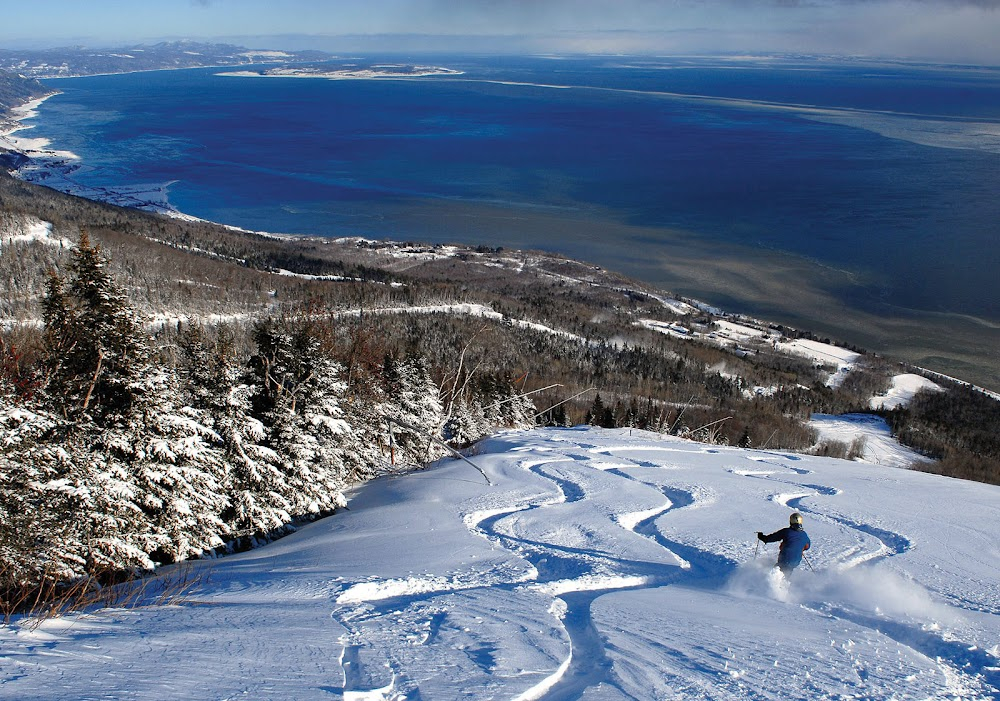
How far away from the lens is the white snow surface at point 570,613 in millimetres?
5398

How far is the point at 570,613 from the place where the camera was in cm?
735

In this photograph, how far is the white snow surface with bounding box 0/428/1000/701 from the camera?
5.40 m

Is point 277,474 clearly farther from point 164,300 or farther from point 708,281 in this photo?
point 708,281

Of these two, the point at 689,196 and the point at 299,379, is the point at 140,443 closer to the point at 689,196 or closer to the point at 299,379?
the point at 299,379

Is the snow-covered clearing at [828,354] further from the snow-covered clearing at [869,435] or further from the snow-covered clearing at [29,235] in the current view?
the snow-covered clearing at [29,235]

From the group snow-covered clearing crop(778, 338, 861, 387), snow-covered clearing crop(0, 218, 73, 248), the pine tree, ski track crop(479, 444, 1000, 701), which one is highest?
the pine tree

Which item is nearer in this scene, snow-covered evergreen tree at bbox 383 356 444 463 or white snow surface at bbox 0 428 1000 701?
white snow surface at bbox 0 428 1000 701

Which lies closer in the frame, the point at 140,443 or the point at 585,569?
the point at 585,569

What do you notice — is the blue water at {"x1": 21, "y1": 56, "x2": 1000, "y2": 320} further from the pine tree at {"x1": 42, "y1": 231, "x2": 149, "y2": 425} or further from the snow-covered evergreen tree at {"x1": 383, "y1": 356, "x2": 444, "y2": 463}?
the pine tree at {"x1": 42, "y1": 231, "x2": 149, "y2": 425}

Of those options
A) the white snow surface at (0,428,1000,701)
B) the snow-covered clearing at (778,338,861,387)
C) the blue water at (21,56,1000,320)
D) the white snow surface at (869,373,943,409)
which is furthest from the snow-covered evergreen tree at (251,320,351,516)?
the blue water at (21,56,1000,320)

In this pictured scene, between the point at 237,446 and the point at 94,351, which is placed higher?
the point at 94,351

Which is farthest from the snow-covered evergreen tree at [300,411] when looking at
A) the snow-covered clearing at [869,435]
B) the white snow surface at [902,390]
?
the white snow surface at [902,390]

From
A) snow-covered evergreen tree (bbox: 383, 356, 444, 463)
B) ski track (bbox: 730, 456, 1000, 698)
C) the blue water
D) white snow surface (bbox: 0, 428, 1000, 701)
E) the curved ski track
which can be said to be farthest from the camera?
the blue water

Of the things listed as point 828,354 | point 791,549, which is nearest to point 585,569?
point 791,549
